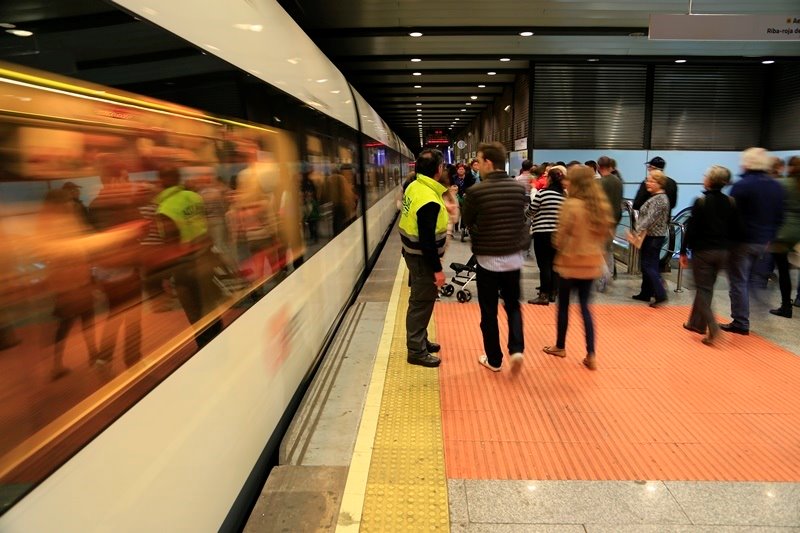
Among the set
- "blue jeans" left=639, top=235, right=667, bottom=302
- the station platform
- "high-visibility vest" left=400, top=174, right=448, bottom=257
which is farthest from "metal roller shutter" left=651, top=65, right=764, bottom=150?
"high-visibility vest" left=400, top=174, right=448, bottom=257

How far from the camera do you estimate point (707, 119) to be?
11.0m

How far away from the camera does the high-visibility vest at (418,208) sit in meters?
3.65

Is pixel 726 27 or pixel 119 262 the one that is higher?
pixel 726 27

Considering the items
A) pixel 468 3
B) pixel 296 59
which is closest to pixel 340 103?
pixel 296 59

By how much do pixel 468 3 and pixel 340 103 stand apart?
10.5 feet

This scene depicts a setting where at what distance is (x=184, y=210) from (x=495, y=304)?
8.21ft

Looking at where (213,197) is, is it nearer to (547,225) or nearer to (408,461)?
(408,461)

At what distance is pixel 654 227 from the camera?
17.8 feet

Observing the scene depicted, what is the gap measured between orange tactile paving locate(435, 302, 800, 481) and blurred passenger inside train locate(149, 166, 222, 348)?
1598mm

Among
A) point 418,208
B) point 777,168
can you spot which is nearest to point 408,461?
point 418,208

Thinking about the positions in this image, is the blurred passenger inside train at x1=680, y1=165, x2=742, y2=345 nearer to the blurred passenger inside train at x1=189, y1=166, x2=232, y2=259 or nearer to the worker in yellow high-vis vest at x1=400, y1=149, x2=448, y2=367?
the worker in yellow high-vis vest at x1=400, y1=149, x2=448, y2=367

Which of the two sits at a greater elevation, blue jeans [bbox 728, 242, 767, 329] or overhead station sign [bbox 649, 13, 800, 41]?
overhead station sign [bbox 649, 13, 800, 41]

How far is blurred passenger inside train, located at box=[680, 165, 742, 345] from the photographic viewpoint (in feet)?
14.0

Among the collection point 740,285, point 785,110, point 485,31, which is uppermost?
point 485,31
